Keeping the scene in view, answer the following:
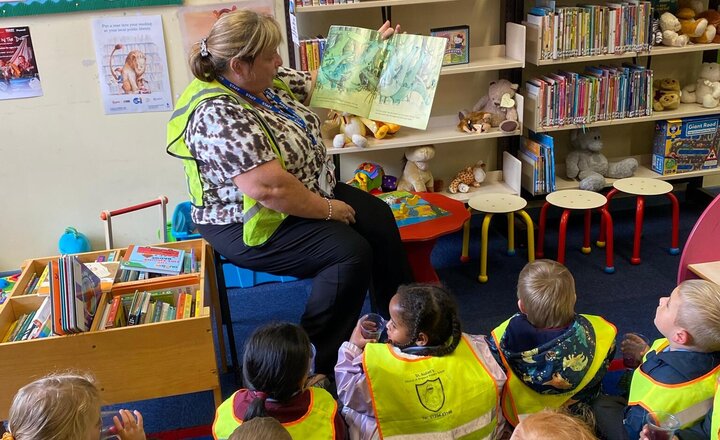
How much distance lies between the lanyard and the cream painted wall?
1.02m

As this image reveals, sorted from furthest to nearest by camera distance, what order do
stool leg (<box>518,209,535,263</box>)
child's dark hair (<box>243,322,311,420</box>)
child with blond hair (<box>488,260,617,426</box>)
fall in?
stool leg (<box>518,209,535,263</box>), child with blond hair (<box>488,260,617,426</box>), child's dark hair (<box>243,322,311,420</box>)

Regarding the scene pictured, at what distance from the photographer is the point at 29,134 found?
310cm

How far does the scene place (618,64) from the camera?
3525 millimetres

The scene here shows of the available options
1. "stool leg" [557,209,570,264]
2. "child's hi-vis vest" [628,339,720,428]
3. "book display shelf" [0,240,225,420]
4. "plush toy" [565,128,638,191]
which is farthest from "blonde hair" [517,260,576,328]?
"plush toy" [565,128,638,191]

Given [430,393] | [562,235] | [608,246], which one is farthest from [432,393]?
[608,246]

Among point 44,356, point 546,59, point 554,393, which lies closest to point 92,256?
point 44,356

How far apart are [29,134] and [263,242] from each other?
5.48 ft

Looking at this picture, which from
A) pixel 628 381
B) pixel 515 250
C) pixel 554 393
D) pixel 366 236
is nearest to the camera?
pixel 554 393

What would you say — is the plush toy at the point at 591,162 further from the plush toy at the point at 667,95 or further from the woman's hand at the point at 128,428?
the woman's hand at the point at 128,428

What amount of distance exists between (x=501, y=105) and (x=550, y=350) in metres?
1.82

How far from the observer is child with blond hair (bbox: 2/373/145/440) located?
131cm

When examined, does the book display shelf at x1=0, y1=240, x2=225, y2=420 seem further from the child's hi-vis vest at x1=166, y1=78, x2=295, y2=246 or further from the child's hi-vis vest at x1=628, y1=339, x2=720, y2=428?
the child's hi-vis vest at x1=628, y1=339, x2=720, y2=428

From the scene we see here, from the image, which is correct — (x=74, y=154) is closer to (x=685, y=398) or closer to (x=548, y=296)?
(x=548, y=296)

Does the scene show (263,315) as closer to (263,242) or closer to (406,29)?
(263,242)
